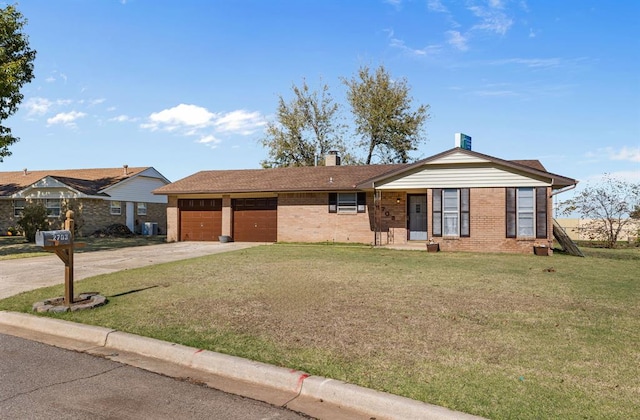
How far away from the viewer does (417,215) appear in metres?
21.8

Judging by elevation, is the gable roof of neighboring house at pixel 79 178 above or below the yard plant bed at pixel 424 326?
above

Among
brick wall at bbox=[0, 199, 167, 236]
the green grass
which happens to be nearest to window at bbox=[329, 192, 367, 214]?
the green grass

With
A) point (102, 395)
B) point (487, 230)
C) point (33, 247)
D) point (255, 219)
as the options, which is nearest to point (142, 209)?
point (33, 247)

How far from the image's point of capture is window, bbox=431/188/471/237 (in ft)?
61.0

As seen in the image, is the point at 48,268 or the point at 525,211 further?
the point at 525,211

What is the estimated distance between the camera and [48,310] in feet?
22.4

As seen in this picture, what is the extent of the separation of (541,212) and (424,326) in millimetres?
13965

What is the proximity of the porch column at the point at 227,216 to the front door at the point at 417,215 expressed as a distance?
934cm

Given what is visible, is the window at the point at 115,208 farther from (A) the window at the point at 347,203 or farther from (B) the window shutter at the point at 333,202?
(A) the window at the point at 347,203

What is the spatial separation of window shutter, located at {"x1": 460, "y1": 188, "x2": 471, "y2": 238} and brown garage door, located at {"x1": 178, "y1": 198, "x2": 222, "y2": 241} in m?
12.6

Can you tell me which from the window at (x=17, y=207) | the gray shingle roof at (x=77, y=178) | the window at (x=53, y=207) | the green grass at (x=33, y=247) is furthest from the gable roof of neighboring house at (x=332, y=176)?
the window at (x=17, y=207)

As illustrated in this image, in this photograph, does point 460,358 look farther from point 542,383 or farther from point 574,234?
point 574,234

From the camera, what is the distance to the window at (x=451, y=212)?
1859 centimetres

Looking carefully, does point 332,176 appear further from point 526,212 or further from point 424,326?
point 424,326
